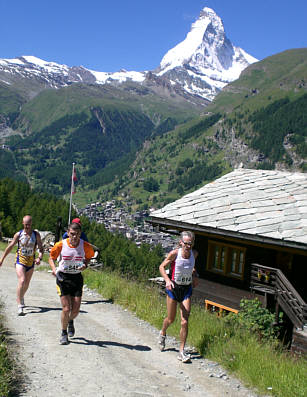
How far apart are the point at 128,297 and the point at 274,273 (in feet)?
11.9

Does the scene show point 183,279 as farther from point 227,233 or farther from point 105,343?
point 227,233

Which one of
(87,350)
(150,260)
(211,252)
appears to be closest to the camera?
(87,350)

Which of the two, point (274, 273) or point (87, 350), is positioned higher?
point (274, 273)

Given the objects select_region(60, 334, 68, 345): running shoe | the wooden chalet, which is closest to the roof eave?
the wooden chalet

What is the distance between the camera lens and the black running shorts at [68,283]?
692 cm

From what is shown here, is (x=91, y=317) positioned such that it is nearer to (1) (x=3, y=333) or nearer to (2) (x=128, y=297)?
(2) (x=128, y=297)

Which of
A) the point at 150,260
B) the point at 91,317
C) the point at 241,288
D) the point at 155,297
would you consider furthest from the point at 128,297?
the point at 150,260

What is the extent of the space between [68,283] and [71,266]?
0.28 meters

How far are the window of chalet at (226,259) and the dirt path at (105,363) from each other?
14.5ft

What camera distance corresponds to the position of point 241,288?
1231 centimetres

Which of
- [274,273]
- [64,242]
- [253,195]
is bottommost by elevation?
[274,273]

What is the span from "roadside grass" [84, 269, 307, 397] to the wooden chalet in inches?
83.2

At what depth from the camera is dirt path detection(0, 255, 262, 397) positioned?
5.47m

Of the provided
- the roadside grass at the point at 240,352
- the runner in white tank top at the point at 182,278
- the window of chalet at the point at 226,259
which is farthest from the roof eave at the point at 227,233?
the runner in white tank top at the point at 182,278
